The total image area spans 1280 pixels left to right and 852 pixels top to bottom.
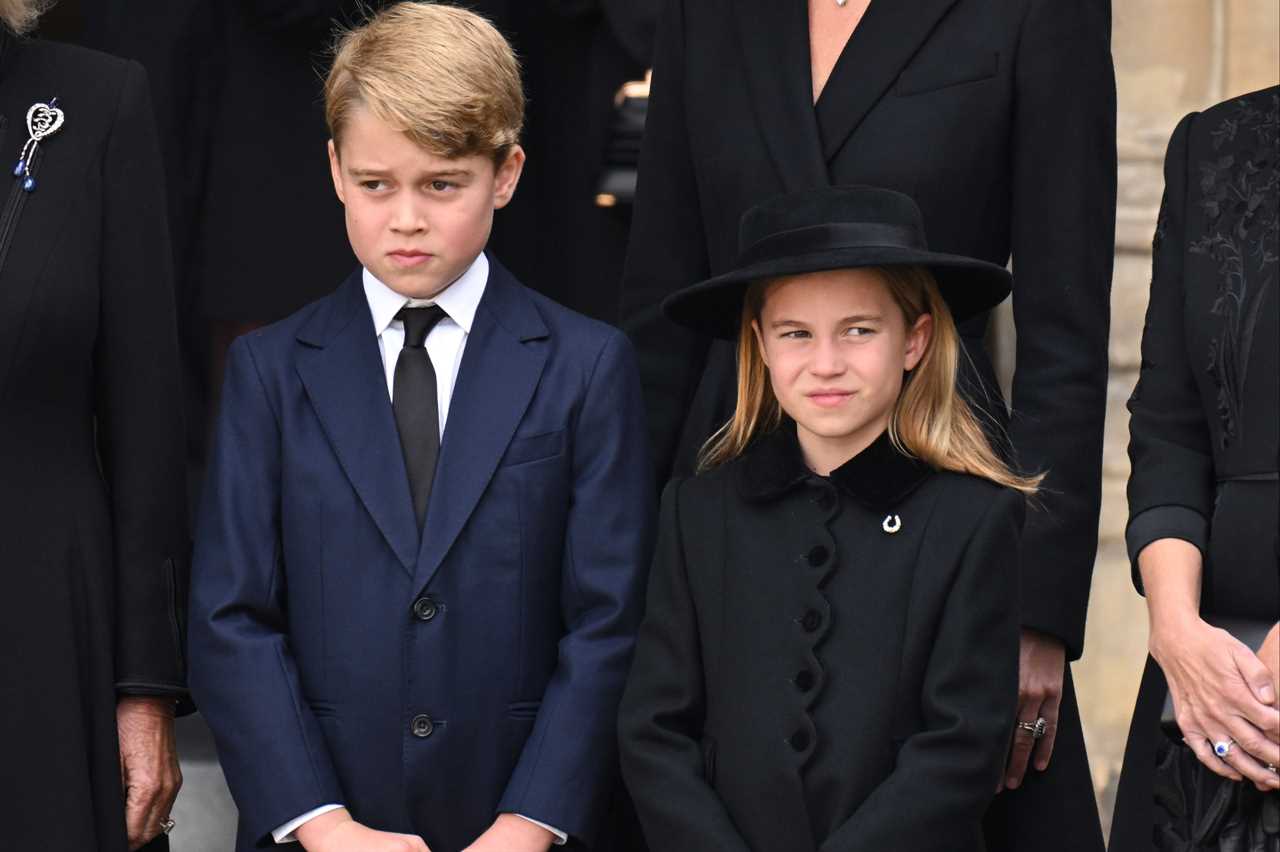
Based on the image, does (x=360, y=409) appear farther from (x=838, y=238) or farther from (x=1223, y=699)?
(x=1223, y=699)

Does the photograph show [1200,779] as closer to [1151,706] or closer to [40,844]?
[1151,706]

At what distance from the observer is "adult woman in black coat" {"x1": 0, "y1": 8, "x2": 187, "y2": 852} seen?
3.15 m

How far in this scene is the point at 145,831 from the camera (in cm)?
327

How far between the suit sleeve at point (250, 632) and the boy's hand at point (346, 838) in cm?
3

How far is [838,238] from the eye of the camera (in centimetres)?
302

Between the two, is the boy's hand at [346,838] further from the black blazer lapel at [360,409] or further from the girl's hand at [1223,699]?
the girl's hand at [1223,699]

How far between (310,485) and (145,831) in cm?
56

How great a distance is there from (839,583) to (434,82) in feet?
2.95

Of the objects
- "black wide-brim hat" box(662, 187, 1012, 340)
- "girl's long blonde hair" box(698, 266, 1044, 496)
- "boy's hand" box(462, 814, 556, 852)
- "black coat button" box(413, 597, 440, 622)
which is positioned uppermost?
Answer: "black wide-brim hat" box(662, 187, 1012, 340)

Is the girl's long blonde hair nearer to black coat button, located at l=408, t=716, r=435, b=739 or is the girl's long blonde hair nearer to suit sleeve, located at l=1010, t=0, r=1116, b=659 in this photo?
suit sleeve, located at l=1010, t=0, r=1116, b=659

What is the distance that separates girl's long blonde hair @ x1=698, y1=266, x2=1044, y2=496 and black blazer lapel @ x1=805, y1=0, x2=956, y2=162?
0.98 ft

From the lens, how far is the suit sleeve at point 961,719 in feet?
9.36

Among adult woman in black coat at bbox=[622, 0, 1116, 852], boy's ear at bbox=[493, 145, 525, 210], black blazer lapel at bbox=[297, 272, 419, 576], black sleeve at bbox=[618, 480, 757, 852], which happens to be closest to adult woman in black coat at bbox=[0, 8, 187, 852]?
black blazer lapel at bbox=[297, 272, 419, 576]

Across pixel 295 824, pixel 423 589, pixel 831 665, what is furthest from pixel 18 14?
pixel 831 665
